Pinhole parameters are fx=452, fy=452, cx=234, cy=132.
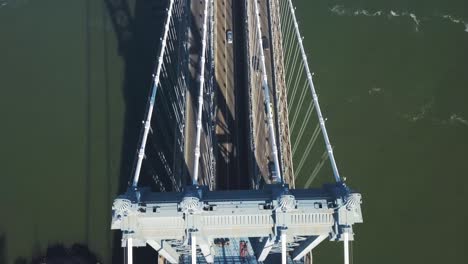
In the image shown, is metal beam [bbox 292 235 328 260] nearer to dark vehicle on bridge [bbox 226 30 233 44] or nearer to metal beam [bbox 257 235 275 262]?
metal beam [bbox 257 235 275 262]

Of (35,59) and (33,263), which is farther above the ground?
(35,59)

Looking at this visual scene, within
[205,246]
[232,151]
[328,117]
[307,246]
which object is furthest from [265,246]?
[328,117]

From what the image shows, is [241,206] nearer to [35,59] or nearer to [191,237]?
[191,237]

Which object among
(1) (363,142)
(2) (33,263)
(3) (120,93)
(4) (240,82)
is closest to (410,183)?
(1) (363,142)

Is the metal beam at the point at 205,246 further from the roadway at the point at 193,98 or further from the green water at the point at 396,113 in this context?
the green water at the point at 396,113

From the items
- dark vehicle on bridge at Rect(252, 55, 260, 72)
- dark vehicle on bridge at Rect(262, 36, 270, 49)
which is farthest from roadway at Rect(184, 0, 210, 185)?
dark vehicle on bridge at Rect(262, 36, 270, 49)

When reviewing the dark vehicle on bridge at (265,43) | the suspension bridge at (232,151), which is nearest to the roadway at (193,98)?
the suspension bridge at (232,151)

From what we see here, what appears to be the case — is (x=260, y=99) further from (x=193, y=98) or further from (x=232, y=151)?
(x=193, y=98)
